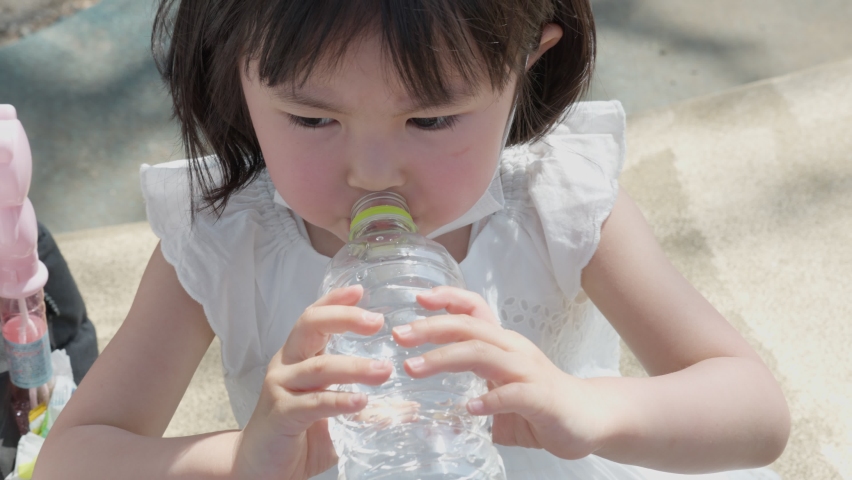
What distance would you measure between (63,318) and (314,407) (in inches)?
33.5

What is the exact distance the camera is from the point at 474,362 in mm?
836

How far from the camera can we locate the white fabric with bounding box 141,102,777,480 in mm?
1211

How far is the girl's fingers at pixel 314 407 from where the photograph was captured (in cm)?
82

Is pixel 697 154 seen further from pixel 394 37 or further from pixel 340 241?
pixel 394 37

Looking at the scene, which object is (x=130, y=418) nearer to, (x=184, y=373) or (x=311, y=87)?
(x=184, y=373)

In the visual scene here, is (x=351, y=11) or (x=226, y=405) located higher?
(x=351, y=11)

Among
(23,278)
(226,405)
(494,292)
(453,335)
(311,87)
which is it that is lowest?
(226,405)

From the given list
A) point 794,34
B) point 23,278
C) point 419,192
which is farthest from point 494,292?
point 794,34

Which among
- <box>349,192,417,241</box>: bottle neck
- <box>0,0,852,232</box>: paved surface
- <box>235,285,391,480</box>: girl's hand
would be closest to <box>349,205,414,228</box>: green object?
<box>349,192,417,241</box>: bottle neck

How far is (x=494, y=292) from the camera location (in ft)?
4.13

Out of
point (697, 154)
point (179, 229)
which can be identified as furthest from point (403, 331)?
point (697, 154)

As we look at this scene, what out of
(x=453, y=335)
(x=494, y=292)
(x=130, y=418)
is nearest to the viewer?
(x=453, y=335)

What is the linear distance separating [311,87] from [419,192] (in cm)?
16

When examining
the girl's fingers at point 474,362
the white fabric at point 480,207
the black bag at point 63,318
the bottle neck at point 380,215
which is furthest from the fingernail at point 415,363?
the black bag at point 63,318
